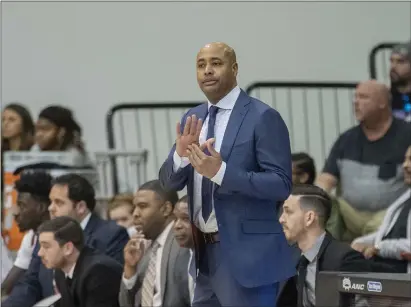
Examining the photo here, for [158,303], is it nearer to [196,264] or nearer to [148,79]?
[196,264]

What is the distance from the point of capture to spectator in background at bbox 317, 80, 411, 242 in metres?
7.34

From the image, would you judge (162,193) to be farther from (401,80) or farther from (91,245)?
(401,80)

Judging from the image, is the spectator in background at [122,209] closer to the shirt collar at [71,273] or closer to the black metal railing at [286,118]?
the black metal railing at [286,118]

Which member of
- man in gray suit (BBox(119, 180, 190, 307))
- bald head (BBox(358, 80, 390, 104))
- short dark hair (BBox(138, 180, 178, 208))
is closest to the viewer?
man in gray suit (BBox(119, 180, 190, 307))

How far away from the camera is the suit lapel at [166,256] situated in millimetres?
6266

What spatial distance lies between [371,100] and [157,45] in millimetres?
2485

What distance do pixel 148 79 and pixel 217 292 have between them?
534 cm

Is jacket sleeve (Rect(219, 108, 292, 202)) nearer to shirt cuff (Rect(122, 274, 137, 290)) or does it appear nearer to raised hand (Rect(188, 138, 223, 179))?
raised hand (Rect(188, 138, 223, 179))

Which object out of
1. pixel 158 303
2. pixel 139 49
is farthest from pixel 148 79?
pixel 158 303

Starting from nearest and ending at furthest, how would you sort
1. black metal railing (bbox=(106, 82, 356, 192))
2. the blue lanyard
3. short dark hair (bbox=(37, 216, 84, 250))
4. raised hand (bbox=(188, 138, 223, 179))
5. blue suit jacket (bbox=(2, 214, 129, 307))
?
raised hand (bbox=(188, 138, 223, 179)) → short dark hair (bbox=(37, 216, 84, 250)) → blue suit jacket (bbox=(2, 214, 129, 307)) → the blue lanyard → black metal railing (bbox=(106, 82, 356, 192))

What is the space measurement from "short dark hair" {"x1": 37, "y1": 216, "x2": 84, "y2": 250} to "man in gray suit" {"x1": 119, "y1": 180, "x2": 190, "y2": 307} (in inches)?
10.5

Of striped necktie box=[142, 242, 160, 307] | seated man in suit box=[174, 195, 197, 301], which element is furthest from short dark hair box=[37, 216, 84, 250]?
seated man in suit box=[174, 195, 197, 301]

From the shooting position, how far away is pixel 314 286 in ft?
18.7

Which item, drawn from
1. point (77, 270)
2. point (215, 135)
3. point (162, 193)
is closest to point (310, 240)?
point (162, 193)
